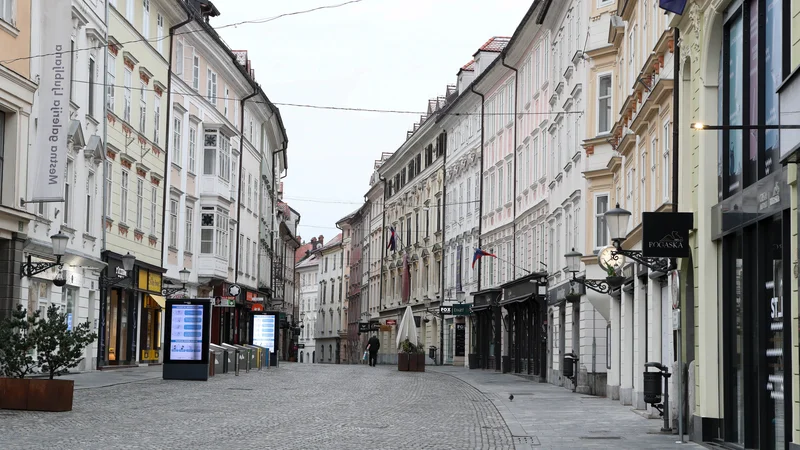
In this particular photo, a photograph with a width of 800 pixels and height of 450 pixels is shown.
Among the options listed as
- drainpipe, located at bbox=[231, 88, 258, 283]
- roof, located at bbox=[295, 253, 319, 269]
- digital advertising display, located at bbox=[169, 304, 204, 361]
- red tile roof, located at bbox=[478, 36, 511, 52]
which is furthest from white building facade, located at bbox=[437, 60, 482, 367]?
roof, located at bbox=[295, 253, 319, 269]

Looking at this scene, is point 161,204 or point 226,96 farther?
point 226,96

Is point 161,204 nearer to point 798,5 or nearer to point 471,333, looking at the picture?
point 471,333

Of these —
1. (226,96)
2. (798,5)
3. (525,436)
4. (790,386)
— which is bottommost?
(525,436)

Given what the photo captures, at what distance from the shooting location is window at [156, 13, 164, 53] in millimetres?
43831

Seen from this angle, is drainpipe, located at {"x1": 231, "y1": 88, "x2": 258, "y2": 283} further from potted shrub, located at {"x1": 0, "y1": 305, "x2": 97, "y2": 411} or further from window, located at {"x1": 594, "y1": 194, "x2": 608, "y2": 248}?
potted shrub, located at {"x1": 0, "y1": 305, "x2": 97, "y2": 411}

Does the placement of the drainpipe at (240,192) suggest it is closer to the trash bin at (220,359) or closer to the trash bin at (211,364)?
the trash bin at (220,359)

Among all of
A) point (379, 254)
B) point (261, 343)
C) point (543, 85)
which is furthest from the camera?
point (379, 254)

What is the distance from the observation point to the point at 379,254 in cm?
9331

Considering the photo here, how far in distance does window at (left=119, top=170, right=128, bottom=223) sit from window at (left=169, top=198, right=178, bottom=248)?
272 inches

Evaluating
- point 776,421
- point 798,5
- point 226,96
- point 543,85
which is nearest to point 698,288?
point 776,421

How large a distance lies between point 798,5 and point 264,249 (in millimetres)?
63246

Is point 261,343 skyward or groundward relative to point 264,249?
groundward

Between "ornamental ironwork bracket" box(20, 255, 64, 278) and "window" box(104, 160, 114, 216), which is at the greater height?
"window" box(104, 160, 114, 216)

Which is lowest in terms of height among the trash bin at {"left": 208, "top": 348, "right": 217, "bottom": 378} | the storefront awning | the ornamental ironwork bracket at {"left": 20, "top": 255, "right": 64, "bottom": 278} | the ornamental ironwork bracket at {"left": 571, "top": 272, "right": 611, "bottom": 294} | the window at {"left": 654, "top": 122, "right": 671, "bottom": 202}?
the trash bin at {"left": 208, "top": 348, "right": 217, "bottom": 378}
